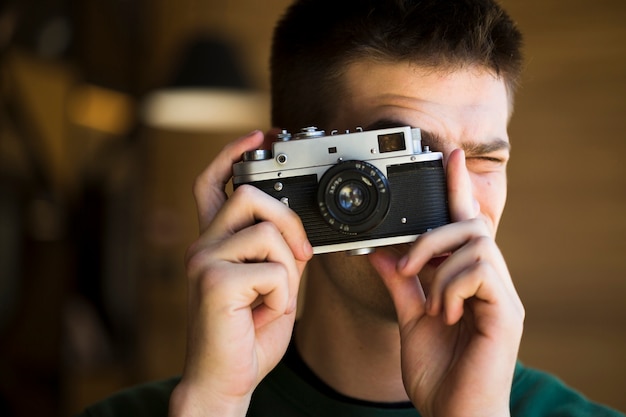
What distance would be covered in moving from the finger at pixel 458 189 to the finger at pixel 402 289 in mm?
124

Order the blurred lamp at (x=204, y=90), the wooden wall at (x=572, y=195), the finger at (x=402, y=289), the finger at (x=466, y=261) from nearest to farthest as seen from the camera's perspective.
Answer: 1. the finger at (x=466, y=261)
2. the finger at (x=402, y=289)
3. the blurred lamp at (x=204, y=90)
4. the wooden wall at (x=572, y=195)

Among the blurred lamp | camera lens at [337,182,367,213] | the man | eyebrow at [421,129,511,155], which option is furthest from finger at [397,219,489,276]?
the blurred lamp

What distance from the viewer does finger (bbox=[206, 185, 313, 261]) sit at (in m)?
1.27

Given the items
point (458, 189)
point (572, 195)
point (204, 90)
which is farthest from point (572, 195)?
point (458, 189)

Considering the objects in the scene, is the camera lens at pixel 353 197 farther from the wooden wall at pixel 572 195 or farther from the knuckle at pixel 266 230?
the wooden wall at pixel 572 195

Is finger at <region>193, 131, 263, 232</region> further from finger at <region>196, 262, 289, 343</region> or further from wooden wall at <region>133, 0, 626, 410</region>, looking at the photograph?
wooden wall at <region>133, 0, 626, 410</region>

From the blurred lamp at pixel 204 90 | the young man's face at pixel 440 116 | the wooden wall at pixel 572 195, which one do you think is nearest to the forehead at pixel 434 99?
the young man's face at pixel 440 116

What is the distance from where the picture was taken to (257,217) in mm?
1282

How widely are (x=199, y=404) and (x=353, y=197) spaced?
0.39 metres

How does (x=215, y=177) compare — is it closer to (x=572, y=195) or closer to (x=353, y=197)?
(x=353, y=197)

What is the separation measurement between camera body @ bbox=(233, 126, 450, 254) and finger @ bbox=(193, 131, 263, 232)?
6 centimetres

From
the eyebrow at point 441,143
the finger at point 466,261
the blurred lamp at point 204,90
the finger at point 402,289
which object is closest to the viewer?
the finger at point 466,261

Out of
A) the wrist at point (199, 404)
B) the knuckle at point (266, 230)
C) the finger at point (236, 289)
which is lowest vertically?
the wrist at point (199, 404)

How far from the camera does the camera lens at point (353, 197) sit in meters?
1.27
